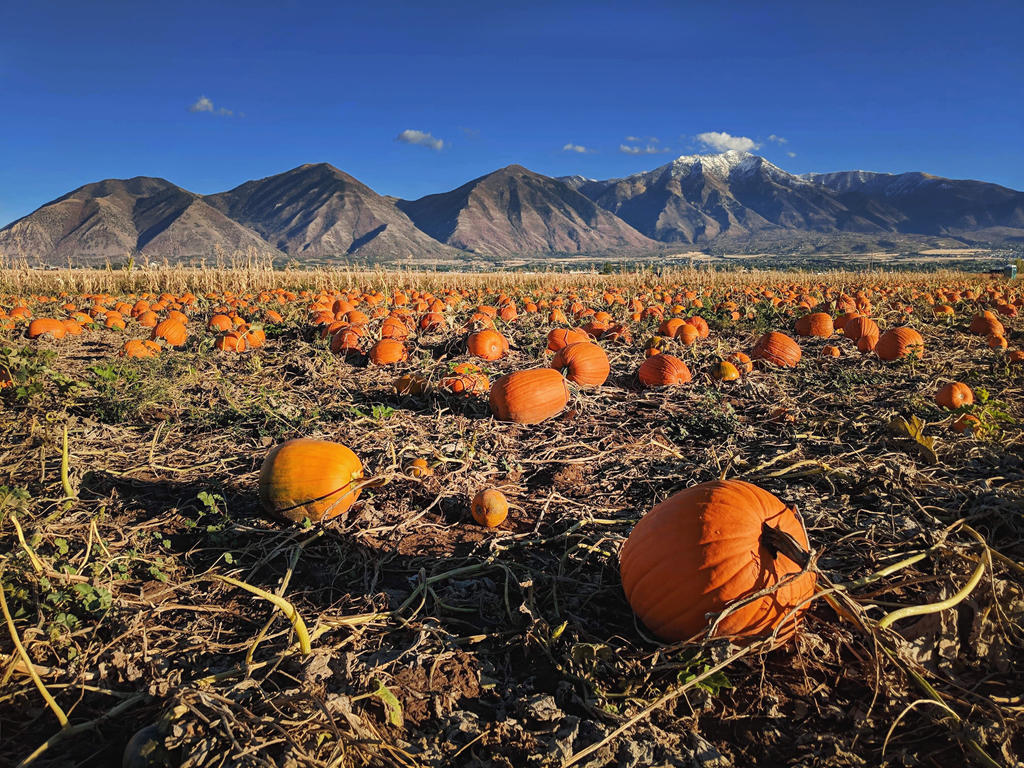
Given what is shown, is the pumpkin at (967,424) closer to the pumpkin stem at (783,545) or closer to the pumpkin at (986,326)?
the pumpkin stem at (783,545)

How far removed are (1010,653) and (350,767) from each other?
2324 mm

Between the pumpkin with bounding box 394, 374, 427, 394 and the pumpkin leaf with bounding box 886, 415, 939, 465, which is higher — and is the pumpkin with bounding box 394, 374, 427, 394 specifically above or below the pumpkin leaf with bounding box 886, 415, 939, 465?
above

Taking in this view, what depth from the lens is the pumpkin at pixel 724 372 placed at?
568 cm

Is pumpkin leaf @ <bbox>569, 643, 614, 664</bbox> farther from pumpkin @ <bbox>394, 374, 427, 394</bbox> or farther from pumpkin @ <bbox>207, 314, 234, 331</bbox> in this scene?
pumpkin @ <bbox>207, 314, 234, 331</bbox>

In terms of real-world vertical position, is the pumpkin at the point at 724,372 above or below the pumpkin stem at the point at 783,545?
above

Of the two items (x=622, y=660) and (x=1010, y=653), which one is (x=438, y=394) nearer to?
(x=622, y=660)

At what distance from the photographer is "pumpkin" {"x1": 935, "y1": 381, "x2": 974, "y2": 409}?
15.0 ft

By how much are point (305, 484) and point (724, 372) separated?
175 inches

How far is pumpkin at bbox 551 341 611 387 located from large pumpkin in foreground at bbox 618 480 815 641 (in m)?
3.11

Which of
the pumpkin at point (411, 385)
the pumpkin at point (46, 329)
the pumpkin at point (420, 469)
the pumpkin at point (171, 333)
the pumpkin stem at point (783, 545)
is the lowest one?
the pumpkin at point (420, 469)

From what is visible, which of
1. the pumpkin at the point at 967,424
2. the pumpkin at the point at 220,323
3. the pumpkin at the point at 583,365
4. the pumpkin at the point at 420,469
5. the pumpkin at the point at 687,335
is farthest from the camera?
the pumpkin at the point at 220,323

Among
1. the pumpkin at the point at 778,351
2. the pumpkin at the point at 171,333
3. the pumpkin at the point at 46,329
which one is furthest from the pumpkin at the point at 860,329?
the pumpkin at the point at 46,329

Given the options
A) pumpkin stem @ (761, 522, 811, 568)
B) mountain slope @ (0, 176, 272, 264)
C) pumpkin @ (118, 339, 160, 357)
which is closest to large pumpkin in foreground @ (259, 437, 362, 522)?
pumpkin stem @ (761, 522, 811, 568)

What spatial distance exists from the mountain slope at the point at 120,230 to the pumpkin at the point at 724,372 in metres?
146
